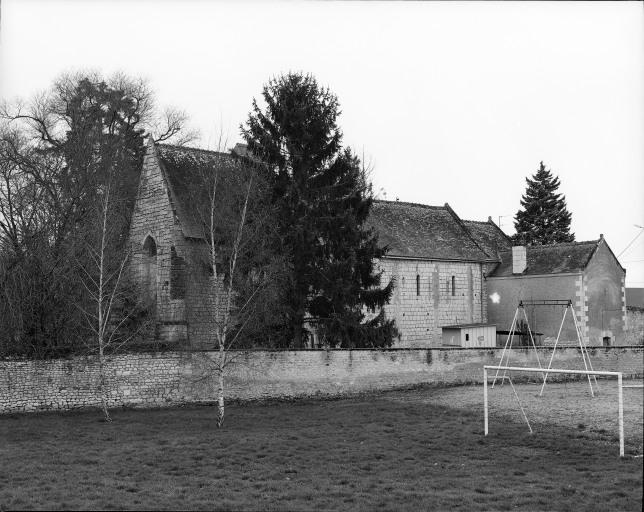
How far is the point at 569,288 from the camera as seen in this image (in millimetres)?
37031

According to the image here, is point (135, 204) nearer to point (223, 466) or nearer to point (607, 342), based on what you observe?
point (223, 466)

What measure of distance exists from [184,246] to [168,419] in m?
9.62

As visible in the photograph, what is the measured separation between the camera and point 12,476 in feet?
41.2

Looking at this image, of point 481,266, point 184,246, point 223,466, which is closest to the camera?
point 223,466

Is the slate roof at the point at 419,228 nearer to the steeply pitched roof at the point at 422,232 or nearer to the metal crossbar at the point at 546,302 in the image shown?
the steeply pitched roof at the point at 422,232

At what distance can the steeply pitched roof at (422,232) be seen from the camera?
122 ft

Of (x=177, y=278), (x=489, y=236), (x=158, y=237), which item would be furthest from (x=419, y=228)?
(x=177, y=278)

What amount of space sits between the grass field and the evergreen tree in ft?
19.6

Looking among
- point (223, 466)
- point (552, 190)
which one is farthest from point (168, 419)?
point (552, 190)

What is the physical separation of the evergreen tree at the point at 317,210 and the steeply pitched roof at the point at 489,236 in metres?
16.3

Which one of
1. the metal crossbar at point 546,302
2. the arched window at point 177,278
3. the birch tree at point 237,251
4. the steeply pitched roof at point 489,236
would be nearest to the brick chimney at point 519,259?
the metal crossbar at point 546,302

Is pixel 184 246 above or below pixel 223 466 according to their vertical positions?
above

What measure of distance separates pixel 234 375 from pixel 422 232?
18.4 metres

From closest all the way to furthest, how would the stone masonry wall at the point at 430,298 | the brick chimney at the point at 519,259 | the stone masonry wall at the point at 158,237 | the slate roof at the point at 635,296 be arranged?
the stone masonry wall at the point at 158,237 < the stone masonry wall at the point at 430,298 < the brick chimney at the point at 519,259 < the slate roof at the point at 635,296
